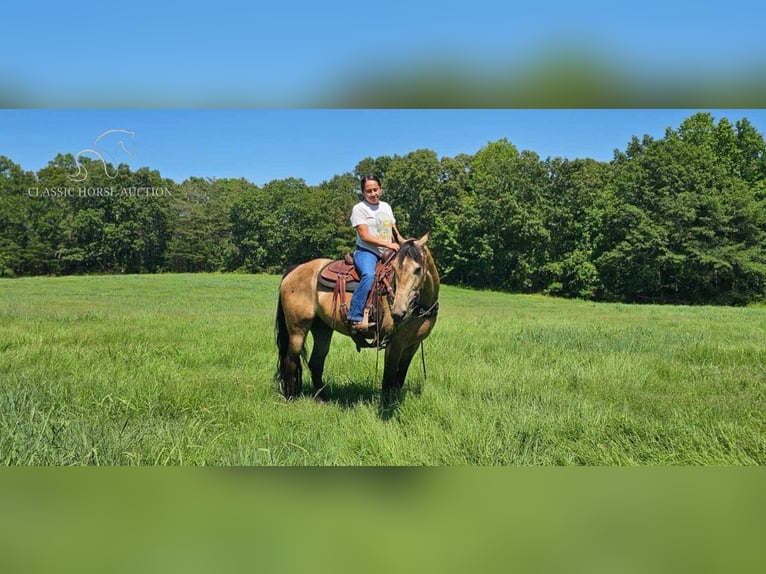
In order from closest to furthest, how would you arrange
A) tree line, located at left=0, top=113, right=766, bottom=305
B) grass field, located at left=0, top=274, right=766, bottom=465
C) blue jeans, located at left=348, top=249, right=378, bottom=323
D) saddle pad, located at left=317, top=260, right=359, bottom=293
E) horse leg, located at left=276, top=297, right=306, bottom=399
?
grass field, located at left=0, top=274, right=766, bottom=465
blue jeans, located at left=348, top=249, right=378, bottom=323
saddle pad, located at left=317, top=260, right=359, bottom=293
horse leg, located at left=276, top=297, right=306, bottom=399
tree line, located at left=0, top=113, right=766, bottom=305

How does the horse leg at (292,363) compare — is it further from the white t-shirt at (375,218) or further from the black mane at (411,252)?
the black mane at (411,252)

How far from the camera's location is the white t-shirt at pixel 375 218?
463 cm

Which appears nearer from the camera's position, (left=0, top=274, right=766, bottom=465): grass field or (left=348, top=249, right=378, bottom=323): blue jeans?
→ (left=0, top=274, right=766, bottom=465): grass field

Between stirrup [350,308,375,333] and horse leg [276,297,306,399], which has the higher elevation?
stirrup [350,308,375,333]

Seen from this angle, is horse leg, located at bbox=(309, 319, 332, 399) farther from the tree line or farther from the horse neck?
the tree line

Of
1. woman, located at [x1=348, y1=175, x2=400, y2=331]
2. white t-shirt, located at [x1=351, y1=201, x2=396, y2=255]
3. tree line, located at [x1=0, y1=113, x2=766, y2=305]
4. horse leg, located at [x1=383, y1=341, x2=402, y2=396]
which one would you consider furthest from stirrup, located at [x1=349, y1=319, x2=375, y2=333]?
tree line, located at [x1=0, y1=113, x2=766, y2=305]

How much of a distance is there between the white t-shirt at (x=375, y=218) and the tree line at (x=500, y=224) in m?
17.6

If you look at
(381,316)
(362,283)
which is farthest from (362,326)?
(362,283)

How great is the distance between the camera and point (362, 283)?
15.7 feet

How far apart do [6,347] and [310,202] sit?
2044cm

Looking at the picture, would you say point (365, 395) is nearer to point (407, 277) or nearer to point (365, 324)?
point (365, 324)

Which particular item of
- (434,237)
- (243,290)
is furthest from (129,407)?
(434,237)

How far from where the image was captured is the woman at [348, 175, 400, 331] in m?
4.60

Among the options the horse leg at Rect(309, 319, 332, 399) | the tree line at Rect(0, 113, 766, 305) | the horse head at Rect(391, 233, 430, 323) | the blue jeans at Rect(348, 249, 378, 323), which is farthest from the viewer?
the tree line at Rect(0, 113, 766, 305)
